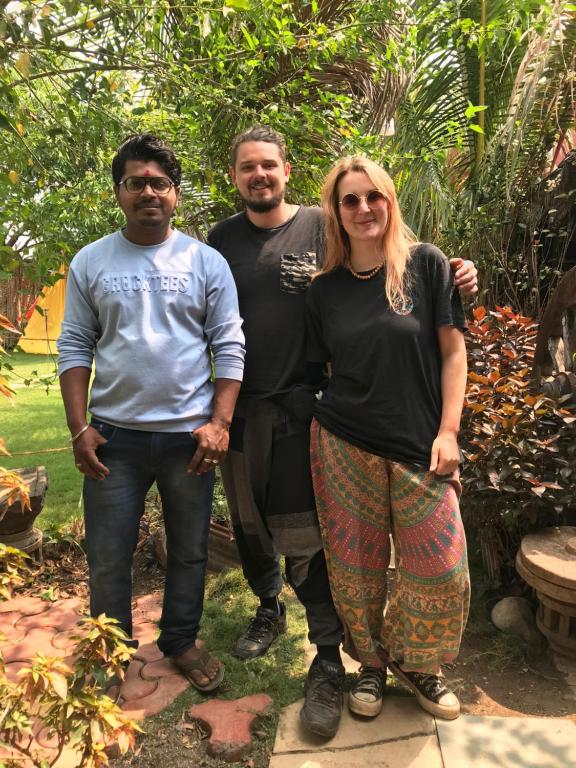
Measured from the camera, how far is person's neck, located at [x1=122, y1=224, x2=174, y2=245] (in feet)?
8.02

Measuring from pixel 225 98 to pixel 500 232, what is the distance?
270 cm

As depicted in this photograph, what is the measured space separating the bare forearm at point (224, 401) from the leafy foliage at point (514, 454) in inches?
52.6

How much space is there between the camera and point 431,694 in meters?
2.44

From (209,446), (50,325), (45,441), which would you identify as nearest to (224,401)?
(209,446)

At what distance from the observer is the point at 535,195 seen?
521cm

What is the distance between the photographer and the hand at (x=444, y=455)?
223cm

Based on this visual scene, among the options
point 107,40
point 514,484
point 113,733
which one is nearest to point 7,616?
point 113,733

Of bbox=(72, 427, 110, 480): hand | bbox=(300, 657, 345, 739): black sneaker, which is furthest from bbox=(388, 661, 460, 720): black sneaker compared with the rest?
bbox=(72, 427, 110, 480): hand

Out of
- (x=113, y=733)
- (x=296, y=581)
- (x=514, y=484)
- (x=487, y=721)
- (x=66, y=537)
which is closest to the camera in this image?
(x=113, y=733)

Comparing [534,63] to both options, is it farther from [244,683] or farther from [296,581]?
[244,683]

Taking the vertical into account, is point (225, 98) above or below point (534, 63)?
below

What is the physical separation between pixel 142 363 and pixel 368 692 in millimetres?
1541

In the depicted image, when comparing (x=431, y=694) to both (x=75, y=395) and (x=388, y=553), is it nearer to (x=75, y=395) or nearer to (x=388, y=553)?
(x=388, y=553)

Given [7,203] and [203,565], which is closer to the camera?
[203,565]
